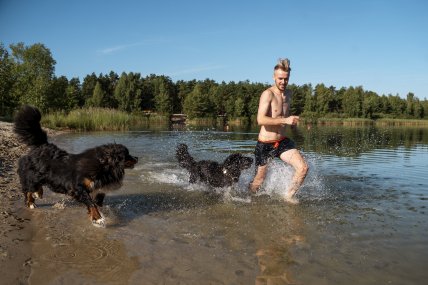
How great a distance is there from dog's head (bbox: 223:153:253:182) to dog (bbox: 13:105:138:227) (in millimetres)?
2185

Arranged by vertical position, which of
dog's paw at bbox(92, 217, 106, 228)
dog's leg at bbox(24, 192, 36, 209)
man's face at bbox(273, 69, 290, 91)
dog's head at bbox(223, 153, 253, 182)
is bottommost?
A: dog's paw at bbox(92, 217, 106, 228)

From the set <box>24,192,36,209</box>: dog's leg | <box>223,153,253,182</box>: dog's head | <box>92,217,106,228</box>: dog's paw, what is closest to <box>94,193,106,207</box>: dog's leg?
<box>92,217,106,228</box>: dog's paw

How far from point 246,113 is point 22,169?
80.8m

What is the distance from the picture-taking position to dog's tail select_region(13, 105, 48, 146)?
17.7ft

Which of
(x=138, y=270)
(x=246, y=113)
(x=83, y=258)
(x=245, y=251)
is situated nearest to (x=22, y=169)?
(x=83, y=258)

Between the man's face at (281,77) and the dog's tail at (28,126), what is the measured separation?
13.1 feet

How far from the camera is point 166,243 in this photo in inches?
165

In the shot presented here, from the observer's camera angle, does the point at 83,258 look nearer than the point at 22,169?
Yes

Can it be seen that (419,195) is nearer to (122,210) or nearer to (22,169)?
(122,210)

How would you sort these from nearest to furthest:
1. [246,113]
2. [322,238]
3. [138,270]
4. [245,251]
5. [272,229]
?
[138,270] < [245,251] < [322,238] < [272,229] < [246,113]

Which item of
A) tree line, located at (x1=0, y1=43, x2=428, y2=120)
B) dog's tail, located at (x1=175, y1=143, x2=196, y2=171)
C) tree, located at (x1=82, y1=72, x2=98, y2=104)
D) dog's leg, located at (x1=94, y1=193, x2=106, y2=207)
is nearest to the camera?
dog's leg, located at (x1=94, y1=193, x2=106, y2=207)

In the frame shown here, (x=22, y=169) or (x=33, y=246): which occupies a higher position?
(x=22, y=169)

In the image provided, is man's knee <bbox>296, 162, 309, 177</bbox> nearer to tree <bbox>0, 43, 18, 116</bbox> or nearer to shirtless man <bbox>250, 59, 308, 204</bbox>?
shirtless man <bbox>250, 59, 308, 204</bbox>

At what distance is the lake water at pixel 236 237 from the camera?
11.1 ft
